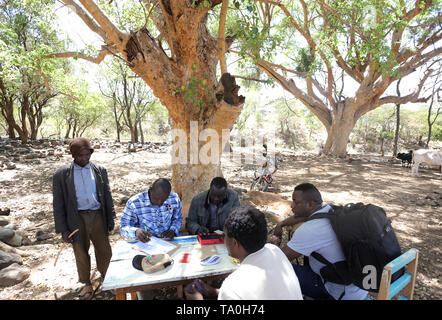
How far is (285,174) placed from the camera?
994 cm

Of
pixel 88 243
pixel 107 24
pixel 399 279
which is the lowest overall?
pixel 88 243

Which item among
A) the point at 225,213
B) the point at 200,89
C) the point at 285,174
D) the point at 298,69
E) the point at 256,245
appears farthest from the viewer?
the point at 298,69

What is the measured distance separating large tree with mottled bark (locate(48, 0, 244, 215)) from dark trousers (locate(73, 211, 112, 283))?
189 cm

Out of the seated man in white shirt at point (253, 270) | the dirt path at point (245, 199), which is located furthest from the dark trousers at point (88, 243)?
the seated man in white shirt at point (253, 270)

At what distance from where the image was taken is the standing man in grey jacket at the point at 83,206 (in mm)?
2580

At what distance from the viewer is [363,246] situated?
1.75 metres

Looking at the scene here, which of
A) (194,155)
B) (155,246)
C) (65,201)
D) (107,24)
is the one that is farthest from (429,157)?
(65,201)

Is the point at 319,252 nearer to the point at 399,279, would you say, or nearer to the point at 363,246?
the point at 363,246

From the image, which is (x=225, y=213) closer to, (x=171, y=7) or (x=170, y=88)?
(x=170, y=88)

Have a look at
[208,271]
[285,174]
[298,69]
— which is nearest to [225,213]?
[208,271]

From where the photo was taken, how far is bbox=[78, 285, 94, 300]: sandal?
9.01 ft

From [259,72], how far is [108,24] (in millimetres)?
11353

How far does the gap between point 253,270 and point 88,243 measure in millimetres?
2287
